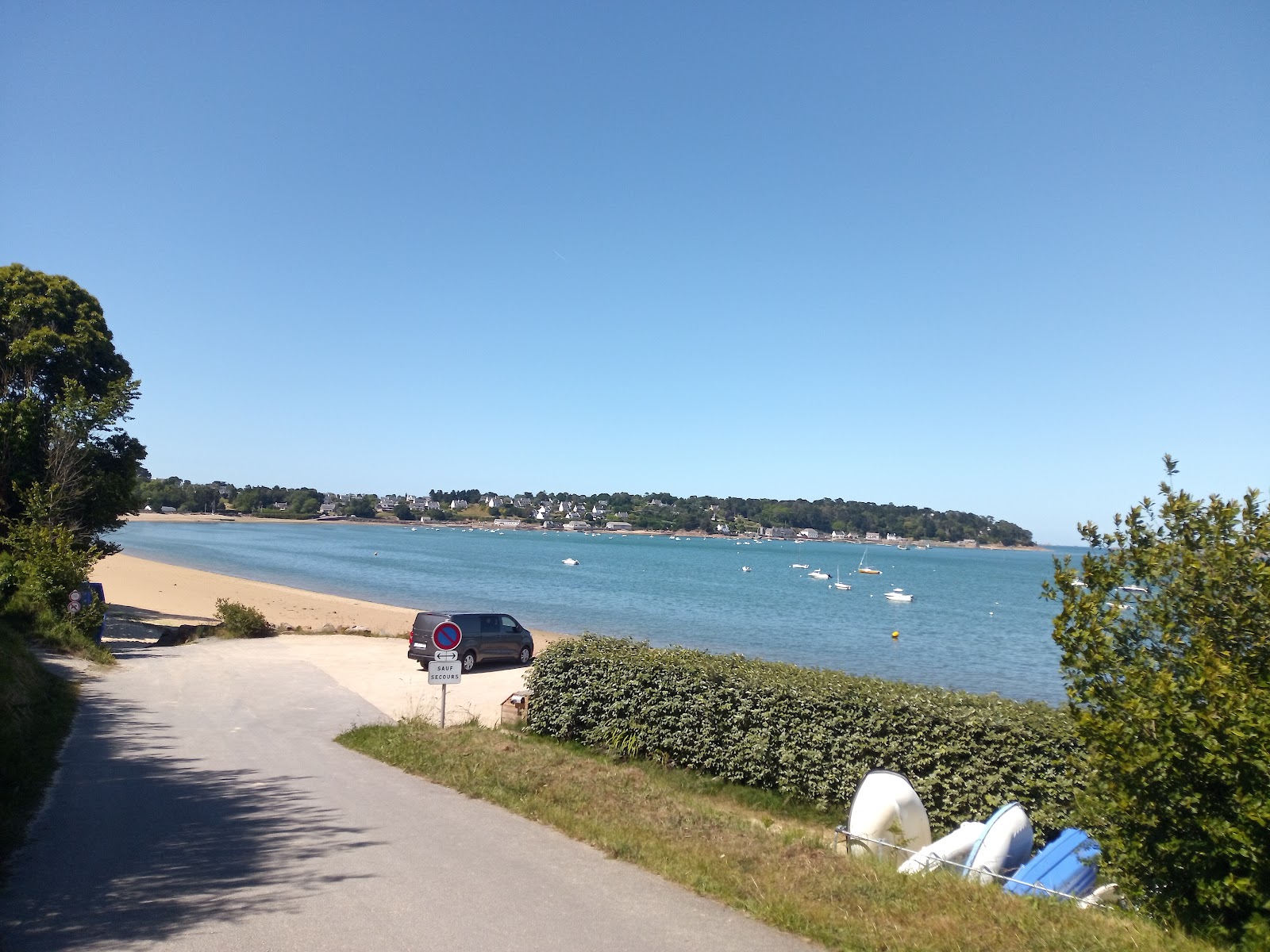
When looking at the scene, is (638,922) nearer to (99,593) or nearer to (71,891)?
(71,891)

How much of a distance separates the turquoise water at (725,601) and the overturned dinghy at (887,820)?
3.38 meters

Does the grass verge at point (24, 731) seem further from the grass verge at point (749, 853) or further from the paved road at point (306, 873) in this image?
the grass verge at point (749, 853)

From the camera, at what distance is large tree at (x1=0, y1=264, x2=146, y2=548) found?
24391mm

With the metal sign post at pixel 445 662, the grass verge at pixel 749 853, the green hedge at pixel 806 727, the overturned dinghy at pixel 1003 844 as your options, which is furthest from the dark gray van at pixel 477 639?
the overturned dinghy at pixel 1003 844

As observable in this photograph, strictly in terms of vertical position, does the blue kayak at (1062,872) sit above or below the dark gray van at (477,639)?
above

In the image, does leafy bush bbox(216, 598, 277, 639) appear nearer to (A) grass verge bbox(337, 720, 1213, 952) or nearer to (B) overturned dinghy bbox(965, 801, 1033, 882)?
(A) grass verge bbox(337, 720, 1213, 952)

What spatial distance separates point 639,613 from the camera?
51344 mm

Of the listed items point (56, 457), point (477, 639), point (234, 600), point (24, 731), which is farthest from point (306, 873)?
point (234, 600)

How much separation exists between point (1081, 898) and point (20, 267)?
105 feet

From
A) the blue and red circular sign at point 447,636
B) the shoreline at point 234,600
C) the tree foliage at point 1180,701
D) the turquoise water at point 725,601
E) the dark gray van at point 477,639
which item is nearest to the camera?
the tree foliage at point 1180,701

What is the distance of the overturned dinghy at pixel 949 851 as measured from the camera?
7.55 m

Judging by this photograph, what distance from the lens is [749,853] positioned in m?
7.29

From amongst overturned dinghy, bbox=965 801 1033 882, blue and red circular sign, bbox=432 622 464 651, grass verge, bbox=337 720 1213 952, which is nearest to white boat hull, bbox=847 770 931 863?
grass verge, bbox=337 720 1213 952

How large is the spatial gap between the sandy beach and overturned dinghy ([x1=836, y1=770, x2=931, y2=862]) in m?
8.82
